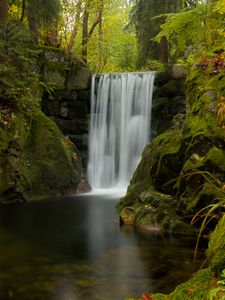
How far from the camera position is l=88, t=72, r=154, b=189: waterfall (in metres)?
15.6

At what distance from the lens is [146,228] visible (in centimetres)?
809

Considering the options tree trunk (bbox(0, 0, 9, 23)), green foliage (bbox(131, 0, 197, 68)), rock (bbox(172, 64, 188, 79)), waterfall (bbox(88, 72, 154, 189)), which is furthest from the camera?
green foliage (bbox(131, 0, 197, 68))

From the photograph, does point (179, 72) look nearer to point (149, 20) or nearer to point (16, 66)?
point (149, 20)

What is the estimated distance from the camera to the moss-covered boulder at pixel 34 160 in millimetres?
12000

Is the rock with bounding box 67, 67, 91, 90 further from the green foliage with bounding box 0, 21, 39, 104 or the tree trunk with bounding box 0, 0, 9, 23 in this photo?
the tree trunk with bounding box 0, 0, 9, 23

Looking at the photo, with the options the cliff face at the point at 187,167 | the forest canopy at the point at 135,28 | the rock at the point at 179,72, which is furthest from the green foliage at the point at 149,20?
the cliff face at the point at 187,167

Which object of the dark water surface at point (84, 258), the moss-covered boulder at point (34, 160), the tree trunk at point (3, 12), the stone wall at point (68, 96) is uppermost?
the tree trunk at point (3, 12)

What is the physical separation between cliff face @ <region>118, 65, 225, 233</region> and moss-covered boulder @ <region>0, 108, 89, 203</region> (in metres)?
3.79

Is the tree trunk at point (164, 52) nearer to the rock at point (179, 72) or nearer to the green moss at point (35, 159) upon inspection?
the rock at point (179, 72)

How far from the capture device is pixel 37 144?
13.3m

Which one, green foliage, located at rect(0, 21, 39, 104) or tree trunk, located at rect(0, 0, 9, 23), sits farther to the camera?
tree trunk, located at rect(0, 0, 9, 23)

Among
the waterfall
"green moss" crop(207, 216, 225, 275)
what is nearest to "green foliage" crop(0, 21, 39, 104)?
the waterfall

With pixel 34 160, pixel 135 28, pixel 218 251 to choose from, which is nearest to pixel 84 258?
pixel 218 251

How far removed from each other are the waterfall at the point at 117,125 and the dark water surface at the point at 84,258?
5.86m
